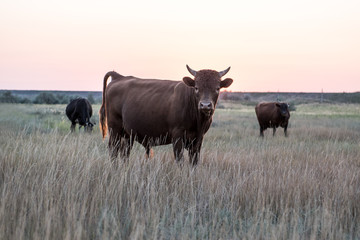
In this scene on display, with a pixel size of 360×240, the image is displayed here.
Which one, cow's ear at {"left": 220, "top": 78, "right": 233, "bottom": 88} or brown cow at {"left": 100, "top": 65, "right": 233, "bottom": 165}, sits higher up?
cow's ear at {"left": 220, "top": 78, "right": 233, "bottom": 88}

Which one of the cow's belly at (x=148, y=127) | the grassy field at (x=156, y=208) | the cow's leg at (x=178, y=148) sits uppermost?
the cow's belly at (x=148, y=127)

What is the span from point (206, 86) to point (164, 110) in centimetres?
97

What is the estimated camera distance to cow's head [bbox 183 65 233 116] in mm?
5239

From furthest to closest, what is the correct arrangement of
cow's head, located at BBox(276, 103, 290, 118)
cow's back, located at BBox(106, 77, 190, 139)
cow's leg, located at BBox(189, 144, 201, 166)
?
cow's head, located at BBox(276, 103, 290, 118) → cow's back, located at BBox(106, 77, 190, 139) → cow's leg, located at BBox(189, 144, 201, 166)

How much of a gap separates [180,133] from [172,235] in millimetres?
2972

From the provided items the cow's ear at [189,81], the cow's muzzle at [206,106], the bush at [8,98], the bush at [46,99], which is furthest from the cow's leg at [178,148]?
the bush at [46,99]

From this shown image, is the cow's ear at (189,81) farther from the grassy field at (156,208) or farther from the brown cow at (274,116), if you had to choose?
the brown cow at (274,116)

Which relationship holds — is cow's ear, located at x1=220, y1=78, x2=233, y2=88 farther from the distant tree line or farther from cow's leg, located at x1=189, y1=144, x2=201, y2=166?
the distant tree line

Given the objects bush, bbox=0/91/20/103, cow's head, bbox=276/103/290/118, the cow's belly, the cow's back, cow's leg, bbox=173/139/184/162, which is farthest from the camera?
bush, bbox=0/91/20/103

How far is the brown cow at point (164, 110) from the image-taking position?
5625 millimetres

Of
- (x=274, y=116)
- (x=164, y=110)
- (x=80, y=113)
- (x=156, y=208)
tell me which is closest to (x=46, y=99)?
(x=80, y=113)

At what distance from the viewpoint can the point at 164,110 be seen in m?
6.10

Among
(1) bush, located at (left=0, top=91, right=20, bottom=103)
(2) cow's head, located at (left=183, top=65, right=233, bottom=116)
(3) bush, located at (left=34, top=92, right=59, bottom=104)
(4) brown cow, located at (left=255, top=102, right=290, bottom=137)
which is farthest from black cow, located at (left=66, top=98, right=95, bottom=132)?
(3) bush, located at (left=34, top=92, right=59, bottom=104)

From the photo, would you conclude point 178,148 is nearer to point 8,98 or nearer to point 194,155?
point 194,155
